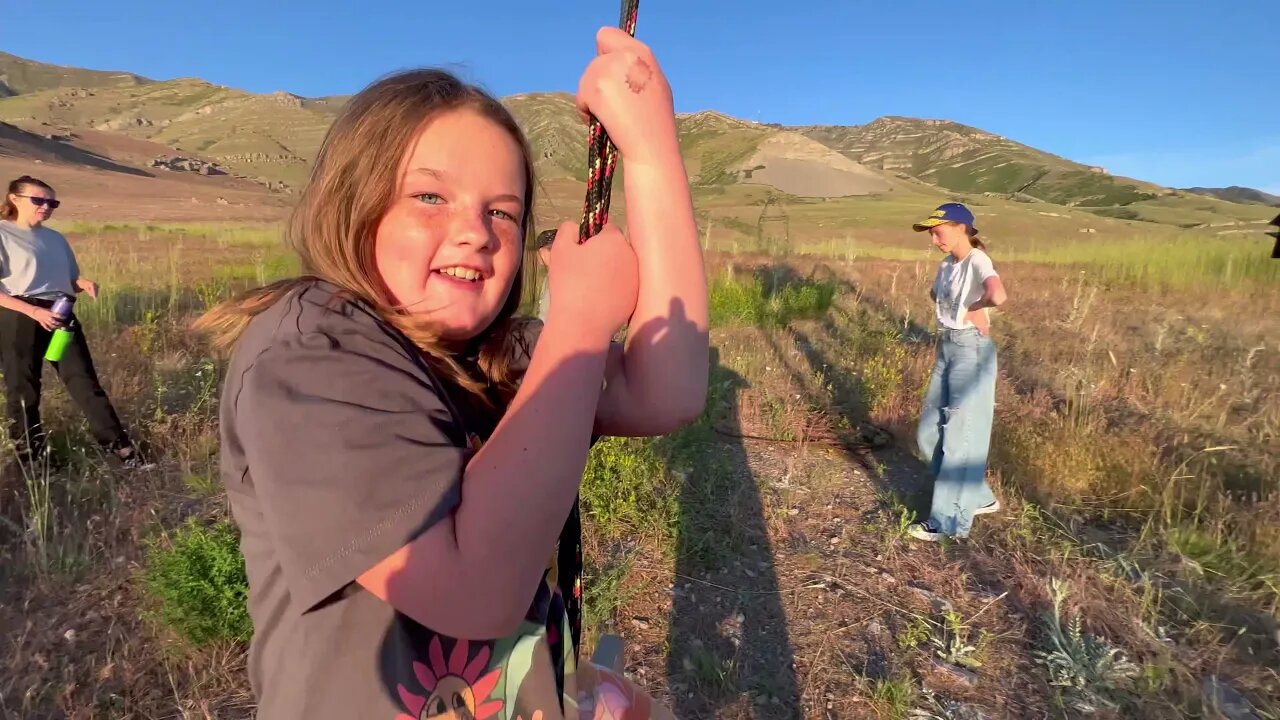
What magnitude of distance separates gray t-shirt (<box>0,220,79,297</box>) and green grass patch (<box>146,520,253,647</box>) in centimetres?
306

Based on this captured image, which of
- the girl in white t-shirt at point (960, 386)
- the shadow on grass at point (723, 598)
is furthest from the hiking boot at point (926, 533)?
the shadow on grass at point (723, 598)

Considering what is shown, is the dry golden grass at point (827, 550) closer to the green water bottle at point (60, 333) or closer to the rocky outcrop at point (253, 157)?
the green water bottle at point (60, 333)

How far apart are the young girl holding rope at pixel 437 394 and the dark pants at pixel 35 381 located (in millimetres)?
4175

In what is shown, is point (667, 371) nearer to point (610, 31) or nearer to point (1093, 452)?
point (610, 31)

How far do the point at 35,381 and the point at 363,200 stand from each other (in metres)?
4.87

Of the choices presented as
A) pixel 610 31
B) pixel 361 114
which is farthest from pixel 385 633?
pixel 610 31

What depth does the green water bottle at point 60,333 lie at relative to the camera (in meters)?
4.16

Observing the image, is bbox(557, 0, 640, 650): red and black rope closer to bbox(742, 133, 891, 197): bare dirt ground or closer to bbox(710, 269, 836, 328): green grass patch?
bbox(710, 269, 836, 328): green grass patch

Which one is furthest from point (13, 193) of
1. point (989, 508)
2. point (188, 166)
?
point (188, 166)

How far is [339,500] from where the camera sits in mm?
689

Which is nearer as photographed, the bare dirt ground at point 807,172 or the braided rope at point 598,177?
the braided rope at point 598,177

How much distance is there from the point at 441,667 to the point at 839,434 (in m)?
4.77

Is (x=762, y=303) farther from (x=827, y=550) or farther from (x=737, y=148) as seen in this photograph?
(x=737, y=148)

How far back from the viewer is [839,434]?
206 inches
